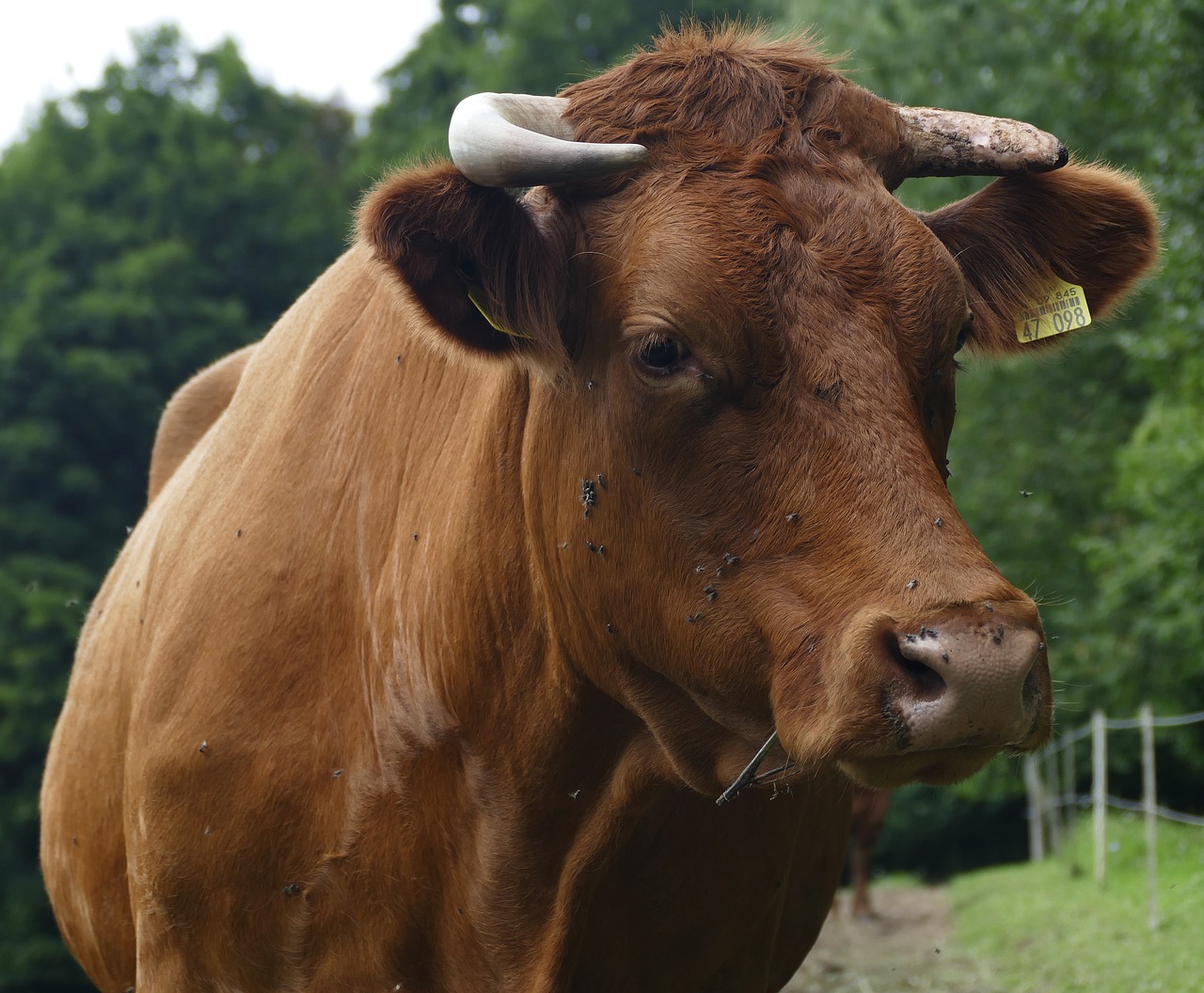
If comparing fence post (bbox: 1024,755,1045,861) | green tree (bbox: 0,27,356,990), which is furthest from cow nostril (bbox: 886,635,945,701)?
fence post (bbox: 1024,755,1045,861)

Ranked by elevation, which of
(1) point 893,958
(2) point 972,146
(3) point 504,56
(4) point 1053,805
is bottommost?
(4) point 1053,805

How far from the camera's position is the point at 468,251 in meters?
2.84

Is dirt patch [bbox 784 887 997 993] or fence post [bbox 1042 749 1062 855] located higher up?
dirt patch [bbox 784 887 997 993]

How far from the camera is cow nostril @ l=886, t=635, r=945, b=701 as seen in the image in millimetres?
2189

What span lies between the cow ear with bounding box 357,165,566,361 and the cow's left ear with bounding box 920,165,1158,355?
1.06m

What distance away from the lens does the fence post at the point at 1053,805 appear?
19.5 m

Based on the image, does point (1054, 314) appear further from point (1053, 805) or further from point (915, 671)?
point (1053, 805)

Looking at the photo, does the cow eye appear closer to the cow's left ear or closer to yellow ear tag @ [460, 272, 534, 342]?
yellow ear tag @ [460, 272, 534, 342]

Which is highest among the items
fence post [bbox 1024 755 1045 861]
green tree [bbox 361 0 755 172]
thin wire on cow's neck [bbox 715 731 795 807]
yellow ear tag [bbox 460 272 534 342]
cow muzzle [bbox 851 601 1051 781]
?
green tree [bbox 361 0 755 172]

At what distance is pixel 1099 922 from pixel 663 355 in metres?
10.0

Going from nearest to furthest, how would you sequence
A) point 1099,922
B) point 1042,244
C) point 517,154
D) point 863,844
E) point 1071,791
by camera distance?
point 517,154 < point 1042,244 < point 1099,922 < point 1071,791 < point 863,844

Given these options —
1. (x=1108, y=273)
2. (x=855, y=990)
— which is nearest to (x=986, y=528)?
(x=855, y=990)

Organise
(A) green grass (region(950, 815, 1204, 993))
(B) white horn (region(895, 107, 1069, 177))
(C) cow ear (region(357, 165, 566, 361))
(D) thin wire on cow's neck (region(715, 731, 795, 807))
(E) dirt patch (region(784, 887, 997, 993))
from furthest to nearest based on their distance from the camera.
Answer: (E) dirt patch (region(784, 887, 997, 993)) < (A) green grass (region(950, 815, 1204, 993)) < (B) white horn (region(895, 107, 1069, 177)) < (C) cow ear (region(357, 165, 566, 361)) < (D) thin wire on cow's neck (region(715, 731, 795, 807))

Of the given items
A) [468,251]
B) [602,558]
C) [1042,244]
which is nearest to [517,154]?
[468,251]
